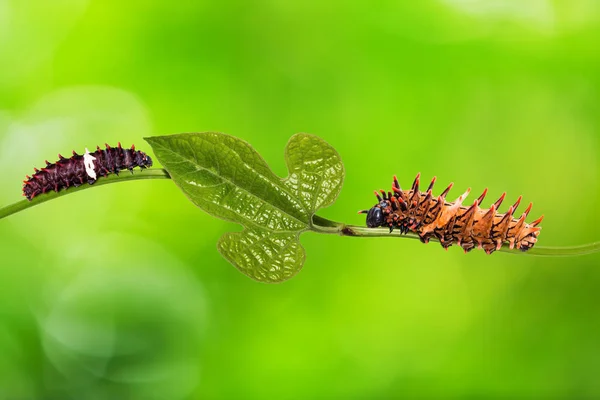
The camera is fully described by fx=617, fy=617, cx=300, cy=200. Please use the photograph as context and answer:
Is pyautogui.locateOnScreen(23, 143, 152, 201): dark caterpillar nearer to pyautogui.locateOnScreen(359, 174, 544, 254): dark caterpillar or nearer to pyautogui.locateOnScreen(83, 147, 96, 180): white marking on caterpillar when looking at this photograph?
pyautogui.locateOnScreen(83, 147, 96, 180): white marking on caterpillar

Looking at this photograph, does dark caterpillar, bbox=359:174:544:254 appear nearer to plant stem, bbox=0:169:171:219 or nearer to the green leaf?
the green leaf

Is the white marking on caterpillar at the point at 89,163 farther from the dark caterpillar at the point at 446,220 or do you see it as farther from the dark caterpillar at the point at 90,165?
the dark caterpillar at the point at 446,220

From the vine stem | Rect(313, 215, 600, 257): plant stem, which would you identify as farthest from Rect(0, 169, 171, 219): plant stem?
Rect(313, 215, 600, 257): plant stem

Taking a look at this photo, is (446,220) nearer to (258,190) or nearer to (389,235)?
(389,235)

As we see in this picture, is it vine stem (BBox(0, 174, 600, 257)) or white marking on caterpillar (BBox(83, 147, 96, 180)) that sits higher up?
white marking on caterpillar (BBox(83, 147, 96, 180))

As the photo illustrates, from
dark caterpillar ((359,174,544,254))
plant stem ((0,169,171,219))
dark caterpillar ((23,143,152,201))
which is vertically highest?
dark caterpillar ((23,143,152,201))

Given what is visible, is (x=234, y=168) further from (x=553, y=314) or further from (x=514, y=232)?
(x=553, y=314)

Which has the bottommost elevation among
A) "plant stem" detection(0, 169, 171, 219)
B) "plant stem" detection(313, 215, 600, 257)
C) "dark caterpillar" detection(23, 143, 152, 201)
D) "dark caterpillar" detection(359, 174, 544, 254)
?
"plant stem" detection(313, 215, 600, 257)

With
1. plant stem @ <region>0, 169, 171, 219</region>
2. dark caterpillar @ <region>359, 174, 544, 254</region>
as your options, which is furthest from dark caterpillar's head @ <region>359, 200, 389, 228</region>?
plant stem @ <region>0, 169, 171, 219</region>

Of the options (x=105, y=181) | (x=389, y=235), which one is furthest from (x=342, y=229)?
(x=105, y=181)

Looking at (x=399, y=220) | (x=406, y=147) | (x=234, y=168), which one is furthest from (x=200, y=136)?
(x=406, y=147)
